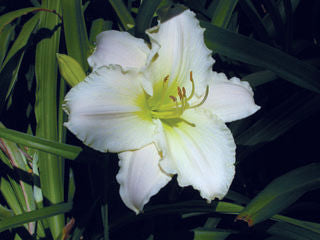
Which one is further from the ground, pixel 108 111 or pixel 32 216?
pixel 108 111

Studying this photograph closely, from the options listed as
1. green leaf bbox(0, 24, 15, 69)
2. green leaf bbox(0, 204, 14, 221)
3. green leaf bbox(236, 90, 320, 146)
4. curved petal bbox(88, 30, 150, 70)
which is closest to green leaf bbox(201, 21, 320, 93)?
green leaf bbox(236, 90, 320, 146)

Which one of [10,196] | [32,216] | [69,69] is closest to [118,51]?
[69,69]

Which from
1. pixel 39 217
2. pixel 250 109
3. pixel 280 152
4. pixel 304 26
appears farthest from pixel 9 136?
pixel 304 26

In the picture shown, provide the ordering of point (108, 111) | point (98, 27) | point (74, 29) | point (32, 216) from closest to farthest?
point (108, 111), point (32, 216), point (74, 29), point (98, 27)

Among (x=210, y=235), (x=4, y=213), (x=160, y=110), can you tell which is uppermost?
(x=160, y=110)

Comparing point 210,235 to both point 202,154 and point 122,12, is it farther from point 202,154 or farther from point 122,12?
point 122,12

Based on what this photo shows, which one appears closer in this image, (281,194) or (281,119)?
(281,194)

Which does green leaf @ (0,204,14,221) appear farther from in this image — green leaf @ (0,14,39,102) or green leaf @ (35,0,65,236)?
green leaf @ (0,14,39,102)

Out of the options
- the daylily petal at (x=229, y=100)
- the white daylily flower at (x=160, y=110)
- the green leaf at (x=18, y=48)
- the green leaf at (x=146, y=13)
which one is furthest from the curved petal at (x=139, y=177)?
the green leaf at (x=18, y=48)
